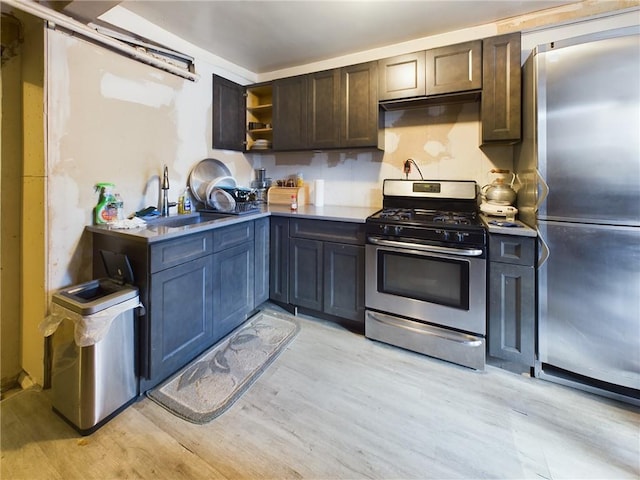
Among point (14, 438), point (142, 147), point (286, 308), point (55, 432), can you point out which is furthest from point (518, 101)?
point (14, 438)

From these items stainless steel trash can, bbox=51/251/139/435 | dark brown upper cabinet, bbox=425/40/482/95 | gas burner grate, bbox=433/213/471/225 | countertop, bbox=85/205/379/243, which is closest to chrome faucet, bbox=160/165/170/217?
countertop, bbox=85/205/379/243

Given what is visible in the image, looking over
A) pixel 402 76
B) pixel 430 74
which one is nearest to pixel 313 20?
A: pixel 402 76

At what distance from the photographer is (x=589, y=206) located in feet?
5.30

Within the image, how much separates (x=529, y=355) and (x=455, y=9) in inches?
95.9

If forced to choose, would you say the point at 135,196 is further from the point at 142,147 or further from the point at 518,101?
the point at 518,101

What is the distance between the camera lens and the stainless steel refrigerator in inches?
59.9

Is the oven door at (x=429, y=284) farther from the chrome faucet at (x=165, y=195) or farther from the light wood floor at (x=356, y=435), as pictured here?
the chrome faucet at (x=165, y=195)

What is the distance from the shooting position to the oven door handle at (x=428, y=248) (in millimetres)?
1901

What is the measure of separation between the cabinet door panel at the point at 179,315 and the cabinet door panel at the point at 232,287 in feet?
0.23

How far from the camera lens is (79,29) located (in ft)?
5.57

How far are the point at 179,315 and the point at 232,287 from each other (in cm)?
52

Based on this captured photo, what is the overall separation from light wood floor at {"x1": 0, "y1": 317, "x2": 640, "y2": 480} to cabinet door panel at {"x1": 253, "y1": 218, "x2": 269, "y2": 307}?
2.88ft

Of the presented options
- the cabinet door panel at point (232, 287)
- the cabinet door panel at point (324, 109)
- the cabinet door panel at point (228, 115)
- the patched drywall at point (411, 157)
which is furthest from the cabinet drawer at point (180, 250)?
the patched drywall at point (411, 157)

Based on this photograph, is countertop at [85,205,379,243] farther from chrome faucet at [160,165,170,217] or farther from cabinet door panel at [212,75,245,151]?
cabinet door panel at [212,75,245,151]
